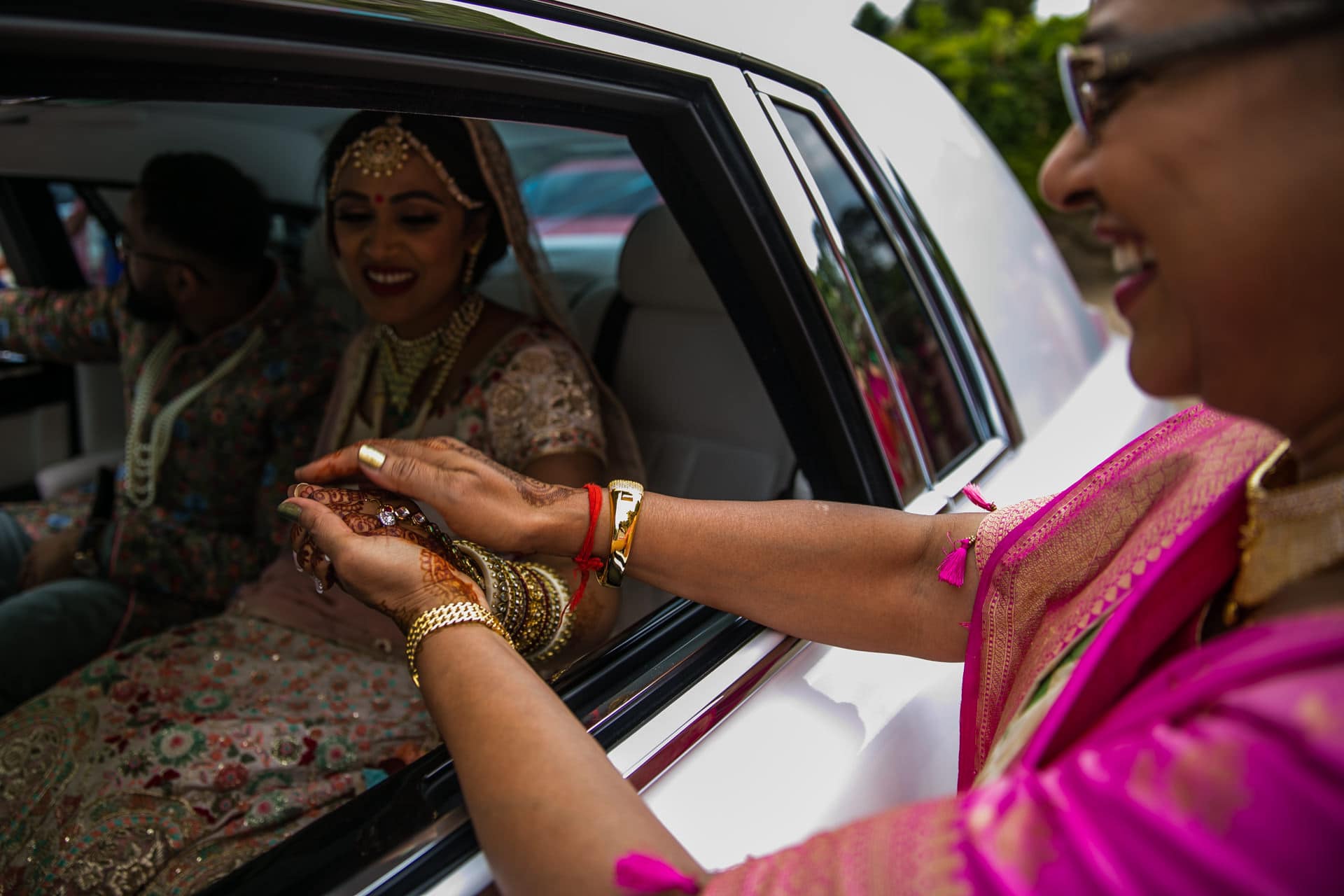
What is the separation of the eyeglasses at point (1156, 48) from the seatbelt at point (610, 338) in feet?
5.93

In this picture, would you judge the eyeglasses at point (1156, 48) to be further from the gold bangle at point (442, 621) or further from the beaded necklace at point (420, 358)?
the beaded necklace at point (420, 358)

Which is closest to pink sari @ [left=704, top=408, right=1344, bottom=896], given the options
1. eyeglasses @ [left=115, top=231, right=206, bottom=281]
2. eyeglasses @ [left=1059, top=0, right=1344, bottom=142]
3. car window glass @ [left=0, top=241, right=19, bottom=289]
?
eyeglasses @ [left=1059, top=0, right=1344, bottom=142]

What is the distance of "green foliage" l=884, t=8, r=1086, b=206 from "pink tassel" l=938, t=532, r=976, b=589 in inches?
392

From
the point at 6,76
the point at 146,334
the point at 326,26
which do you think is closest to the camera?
the point at 6,76

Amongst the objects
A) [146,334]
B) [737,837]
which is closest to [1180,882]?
[737,837]

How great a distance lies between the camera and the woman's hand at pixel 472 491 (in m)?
1.28

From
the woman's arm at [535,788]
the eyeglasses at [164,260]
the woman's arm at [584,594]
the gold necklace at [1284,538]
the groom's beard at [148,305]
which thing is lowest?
the woman's arm at [584,594]

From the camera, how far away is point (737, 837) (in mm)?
1014

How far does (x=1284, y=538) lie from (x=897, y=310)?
121cm

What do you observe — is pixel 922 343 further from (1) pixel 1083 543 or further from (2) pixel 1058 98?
(2) pixel 1058 98

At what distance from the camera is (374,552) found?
1.11 metres

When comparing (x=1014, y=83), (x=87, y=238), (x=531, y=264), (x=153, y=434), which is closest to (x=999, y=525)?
(x=531, y=264)

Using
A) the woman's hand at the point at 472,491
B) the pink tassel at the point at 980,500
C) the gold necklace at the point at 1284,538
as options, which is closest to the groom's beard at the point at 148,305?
the woman's hand at the point at 472,491

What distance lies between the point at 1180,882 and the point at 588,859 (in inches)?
18.0
